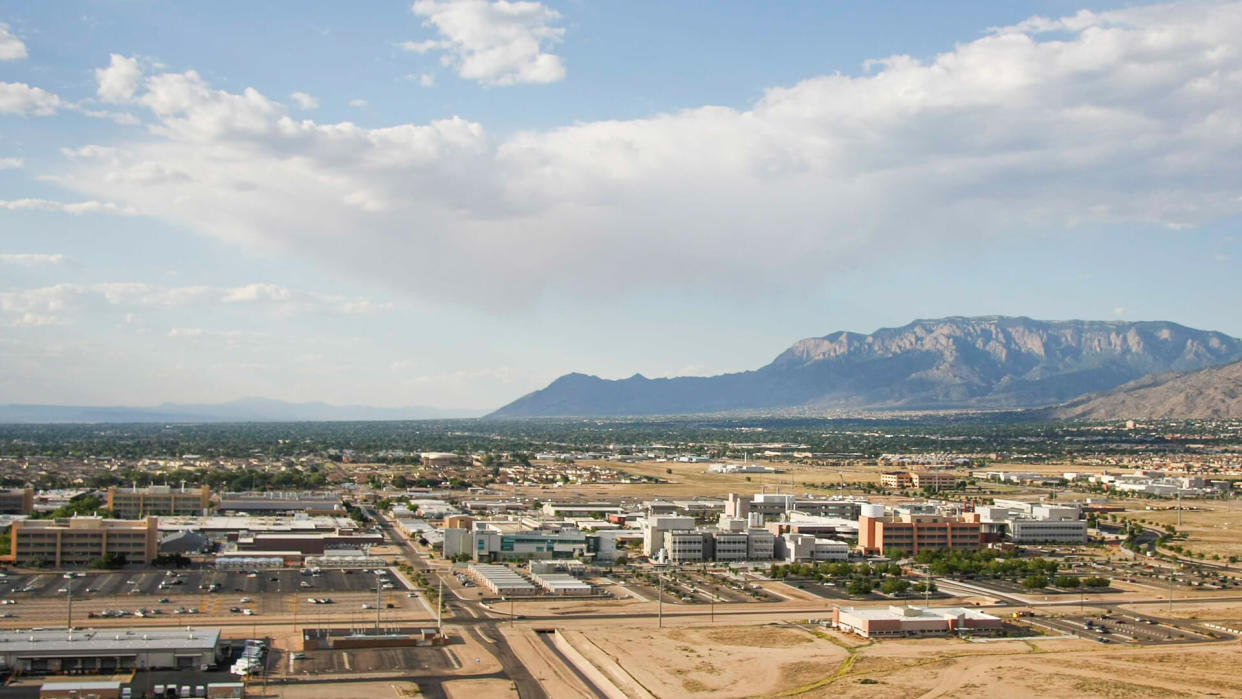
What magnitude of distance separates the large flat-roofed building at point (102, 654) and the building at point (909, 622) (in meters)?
22.8

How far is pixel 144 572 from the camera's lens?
195 feet

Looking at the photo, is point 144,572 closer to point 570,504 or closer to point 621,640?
point 621,640

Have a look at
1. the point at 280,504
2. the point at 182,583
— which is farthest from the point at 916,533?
the point at 280,504

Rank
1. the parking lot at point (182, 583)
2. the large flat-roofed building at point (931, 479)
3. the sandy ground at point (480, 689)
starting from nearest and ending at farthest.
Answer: the sandy ground at point (480, 689)
the parking lot at point (182, 583)
the large flat-roofed building at point (931, 479)

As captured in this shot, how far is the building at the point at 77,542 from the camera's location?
203ft

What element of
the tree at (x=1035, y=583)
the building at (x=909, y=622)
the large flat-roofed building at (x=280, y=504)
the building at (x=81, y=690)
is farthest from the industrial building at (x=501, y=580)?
the large flat-roofed building at (x=280, y=504)

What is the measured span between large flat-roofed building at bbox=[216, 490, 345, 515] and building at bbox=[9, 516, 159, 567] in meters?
27.7

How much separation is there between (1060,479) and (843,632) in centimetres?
9758

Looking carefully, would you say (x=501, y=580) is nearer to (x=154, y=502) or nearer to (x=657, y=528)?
(x=657, y=528)

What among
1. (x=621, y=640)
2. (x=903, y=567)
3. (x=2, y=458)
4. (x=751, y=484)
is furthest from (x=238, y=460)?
(x=621, y=640)

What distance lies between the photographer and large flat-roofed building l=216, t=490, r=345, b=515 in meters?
92.8

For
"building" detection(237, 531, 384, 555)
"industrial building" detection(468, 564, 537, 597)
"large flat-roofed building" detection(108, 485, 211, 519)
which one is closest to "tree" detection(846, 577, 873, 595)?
"industrial building" detection(468, 564, 537, 597)

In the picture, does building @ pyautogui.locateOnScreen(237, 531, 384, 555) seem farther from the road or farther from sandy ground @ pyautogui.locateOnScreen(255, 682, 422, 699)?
sandy ground @ pyautogui.locateOnScreen(255, 682, 422, 699)

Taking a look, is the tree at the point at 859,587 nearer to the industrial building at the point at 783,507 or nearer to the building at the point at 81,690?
the industrial building at the point at 783,507
